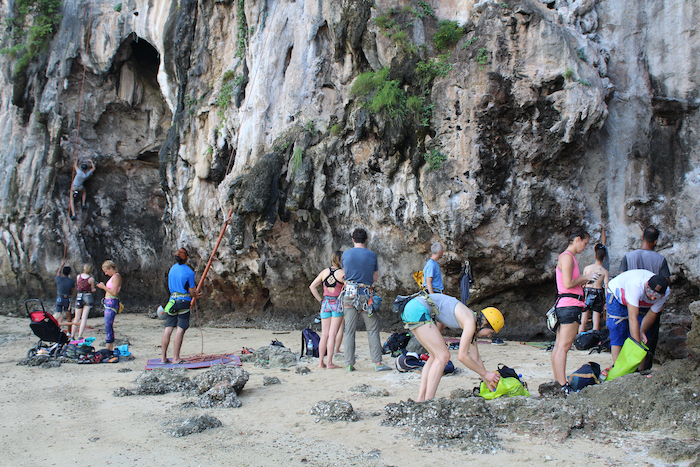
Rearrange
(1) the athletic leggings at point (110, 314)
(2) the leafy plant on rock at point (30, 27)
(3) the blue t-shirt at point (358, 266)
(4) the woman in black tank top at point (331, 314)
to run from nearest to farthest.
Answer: (3) the blue t-shirt at point (358, 266), (4) the woman in black tank top at point (331, 314), (1) the athletic leggings at point (110, 314), (2) the leafy plant on rock at point (30, 27)

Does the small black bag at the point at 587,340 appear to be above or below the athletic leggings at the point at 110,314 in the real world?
above

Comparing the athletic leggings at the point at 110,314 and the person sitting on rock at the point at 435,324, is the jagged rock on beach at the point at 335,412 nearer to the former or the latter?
the person sitting on rock at the point at 435,324

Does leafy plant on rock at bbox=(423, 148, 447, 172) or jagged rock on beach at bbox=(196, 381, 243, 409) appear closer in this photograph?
jagged rock on beach at bbox=(196, 381, 243, 409)

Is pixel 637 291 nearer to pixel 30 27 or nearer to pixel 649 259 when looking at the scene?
pixel 649 259

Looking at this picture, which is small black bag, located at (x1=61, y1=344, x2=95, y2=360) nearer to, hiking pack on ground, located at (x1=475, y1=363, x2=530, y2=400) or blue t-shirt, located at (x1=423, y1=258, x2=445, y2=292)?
blue t-shirt, located at (x1=423, y1=258, x2=445, y2=292)

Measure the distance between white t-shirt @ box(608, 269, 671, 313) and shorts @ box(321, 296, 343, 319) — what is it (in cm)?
304

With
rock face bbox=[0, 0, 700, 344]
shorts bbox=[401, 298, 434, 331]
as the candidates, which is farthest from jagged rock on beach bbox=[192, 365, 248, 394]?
rock face bbox=[0, 0, 700, 344]

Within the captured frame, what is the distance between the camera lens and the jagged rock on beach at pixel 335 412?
12.9 ft

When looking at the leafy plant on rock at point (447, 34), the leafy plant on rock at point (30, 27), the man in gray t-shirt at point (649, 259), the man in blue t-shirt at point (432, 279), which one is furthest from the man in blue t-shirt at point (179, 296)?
the leafy plant on rock at point (30, 27)

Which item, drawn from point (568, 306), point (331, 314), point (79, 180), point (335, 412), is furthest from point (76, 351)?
point (79, 180)

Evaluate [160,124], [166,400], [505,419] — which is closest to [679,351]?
[505,419]

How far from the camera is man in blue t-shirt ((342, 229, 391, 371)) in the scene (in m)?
5.92

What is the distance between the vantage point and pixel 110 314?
736cm

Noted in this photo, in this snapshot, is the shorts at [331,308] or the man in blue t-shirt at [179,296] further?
the man in blue t-shirt at [179,296]
